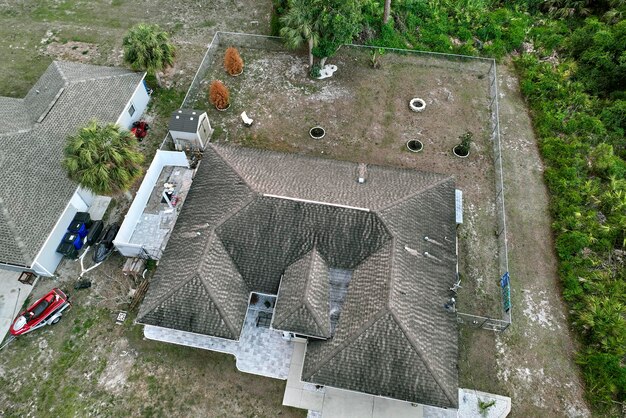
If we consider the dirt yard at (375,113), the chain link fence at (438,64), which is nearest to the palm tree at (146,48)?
the chain link fence at (438,64)

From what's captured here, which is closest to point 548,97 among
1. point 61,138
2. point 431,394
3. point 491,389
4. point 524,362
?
point 524,362

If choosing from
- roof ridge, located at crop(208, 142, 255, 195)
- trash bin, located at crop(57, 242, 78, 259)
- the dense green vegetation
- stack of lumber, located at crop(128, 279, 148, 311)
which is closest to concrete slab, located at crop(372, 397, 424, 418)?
the dense green vegetation

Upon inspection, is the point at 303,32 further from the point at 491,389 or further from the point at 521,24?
the point at 491,389

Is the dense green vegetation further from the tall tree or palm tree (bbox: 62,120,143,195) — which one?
palm tree (bbox: 62,120,143,195)

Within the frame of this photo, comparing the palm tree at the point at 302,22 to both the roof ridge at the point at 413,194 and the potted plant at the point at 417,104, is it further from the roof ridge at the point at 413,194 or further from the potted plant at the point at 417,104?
the roof ridge at the point at 413,194

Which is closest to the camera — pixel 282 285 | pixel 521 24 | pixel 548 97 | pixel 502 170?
pixel 282 285

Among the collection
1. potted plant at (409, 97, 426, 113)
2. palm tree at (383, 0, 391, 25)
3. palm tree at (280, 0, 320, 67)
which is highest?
palm tree at (280, 0, 320, 67)

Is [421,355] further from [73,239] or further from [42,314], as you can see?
[73,239]
